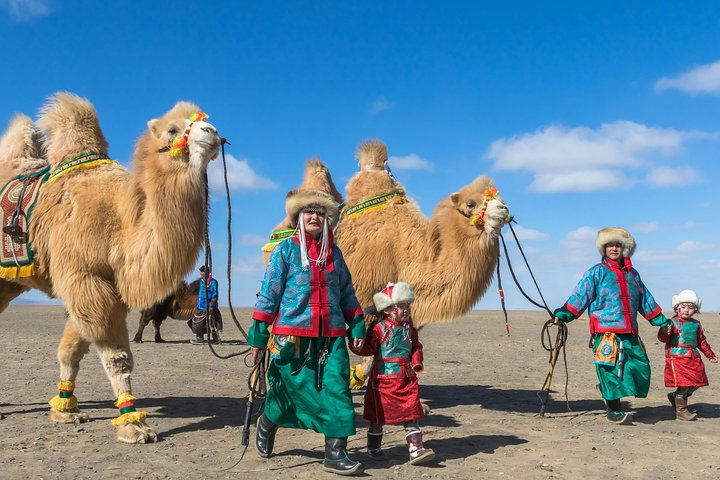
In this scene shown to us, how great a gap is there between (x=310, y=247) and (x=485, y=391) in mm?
4719

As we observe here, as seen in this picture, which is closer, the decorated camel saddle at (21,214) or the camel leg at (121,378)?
the camel leg at (121,378)

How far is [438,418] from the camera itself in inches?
270

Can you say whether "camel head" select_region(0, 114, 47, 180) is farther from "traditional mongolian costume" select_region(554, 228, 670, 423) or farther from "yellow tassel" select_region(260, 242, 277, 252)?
"traditional mongolian costume" select_region(554, 228, 670, 423)

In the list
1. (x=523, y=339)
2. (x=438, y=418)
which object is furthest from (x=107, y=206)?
(x=523, y=339)

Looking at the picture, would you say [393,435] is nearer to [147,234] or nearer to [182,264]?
[182,264]

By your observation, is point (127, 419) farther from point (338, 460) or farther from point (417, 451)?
point (417, 451)

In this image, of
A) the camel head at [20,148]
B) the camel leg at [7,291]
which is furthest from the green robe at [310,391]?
the camel leg at [7,291]

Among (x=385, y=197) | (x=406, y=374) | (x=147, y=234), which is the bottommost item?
(x=406, y=374)

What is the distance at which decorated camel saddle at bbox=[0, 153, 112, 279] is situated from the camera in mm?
6320

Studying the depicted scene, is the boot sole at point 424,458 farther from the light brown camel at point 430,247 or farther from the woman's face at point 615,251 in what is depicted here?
the woman's face at point 615,251

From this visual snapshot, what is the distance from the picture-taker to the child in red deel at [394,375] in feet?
16.4

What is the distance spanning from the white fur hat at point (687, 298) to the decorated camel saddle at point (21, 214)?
19.6 ft

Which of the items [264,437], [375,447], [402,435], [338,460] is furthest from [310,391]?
[402,435]

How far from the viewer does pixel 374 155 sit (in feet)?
28.3
